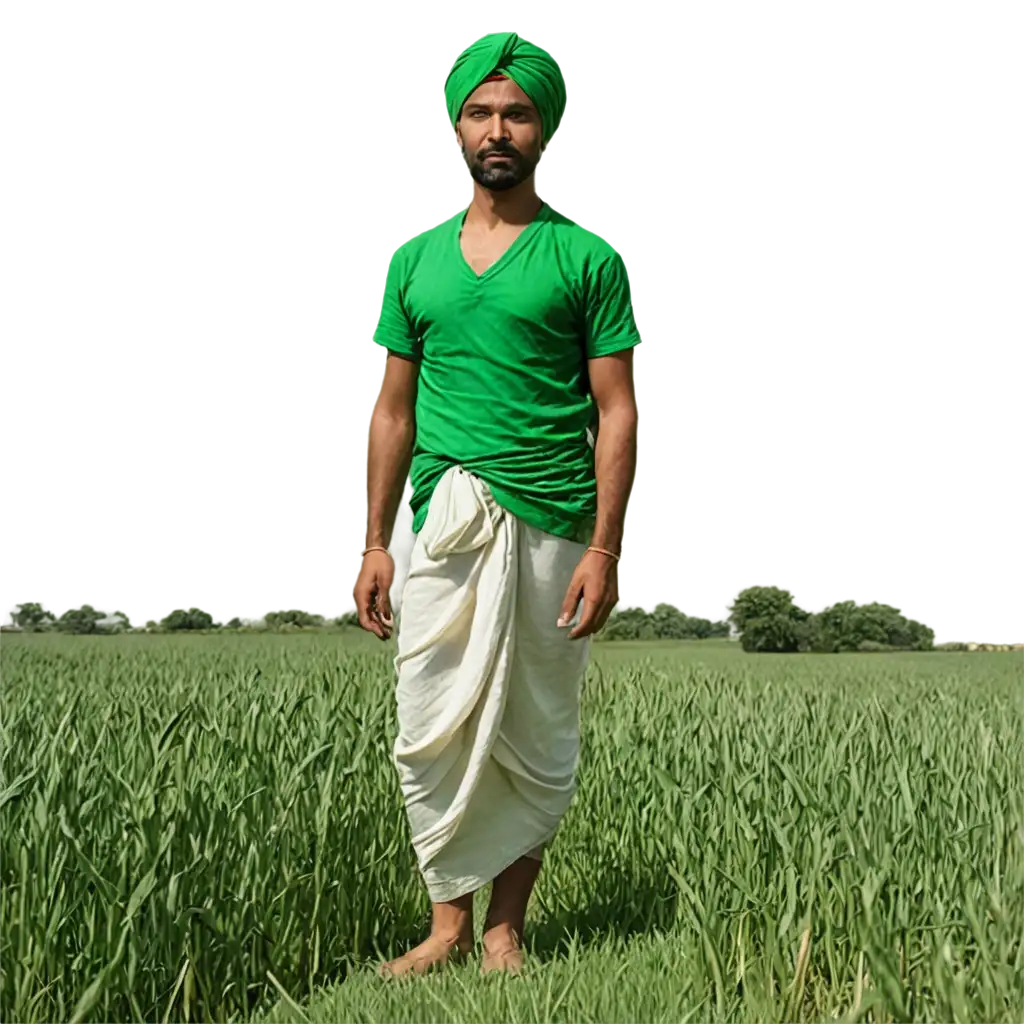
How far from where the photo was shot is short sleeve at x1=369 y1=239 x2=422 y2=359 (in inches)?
97.7

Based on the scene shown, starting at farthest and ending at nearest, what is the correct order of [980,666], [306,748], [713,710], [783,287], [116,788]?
1. [980,666]
2. [783,287]
3. [713,710]
4. [306,748]
5. [116,788]

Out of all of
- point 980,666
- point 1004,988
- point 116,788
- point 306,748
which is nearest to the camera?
point 1004,988

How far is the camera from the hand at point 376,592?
2451 millimetres

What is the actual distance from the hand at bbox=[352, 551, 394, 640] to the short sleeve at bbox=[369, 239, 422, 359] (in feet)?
1.39

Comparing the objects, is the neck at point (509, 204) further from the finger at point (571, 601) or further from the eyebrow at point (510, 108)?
the finger at point (571, 601)

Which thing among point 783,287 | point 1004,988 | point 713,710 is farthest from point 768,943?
point 783,287

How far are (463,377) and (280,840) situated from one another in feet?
3.01

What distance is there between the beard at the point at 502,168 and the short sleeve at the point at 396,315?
26 centimetres

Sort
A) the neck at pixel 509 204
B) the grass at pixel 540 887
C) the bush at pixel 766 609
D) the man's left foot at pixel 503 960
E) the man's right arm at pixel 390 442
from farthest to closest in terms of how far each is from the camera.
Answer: the bush at pixel 766 609 → the man's right arm at pixel 390 442 → the neck at pixel 509 204 → the man's left foot at pixel 503 960 → the grass at pixel 540 887

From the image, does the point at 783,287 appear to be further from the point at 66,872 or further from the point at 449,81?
the point at 66,872

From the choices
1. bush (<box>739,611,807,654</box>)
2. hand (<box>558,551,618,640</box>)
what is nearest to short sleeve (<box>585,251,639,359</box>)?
hand (<box>558,551,618,640</box>)

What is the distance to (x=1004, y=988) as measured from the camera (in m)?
1.45

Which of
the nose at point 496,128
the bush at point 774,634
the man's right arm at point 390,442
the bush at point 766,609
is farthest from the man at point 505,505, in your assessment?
the bush at point 774,634

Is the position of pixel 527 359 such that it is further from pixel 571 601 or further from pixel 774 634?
pixel 774 634
